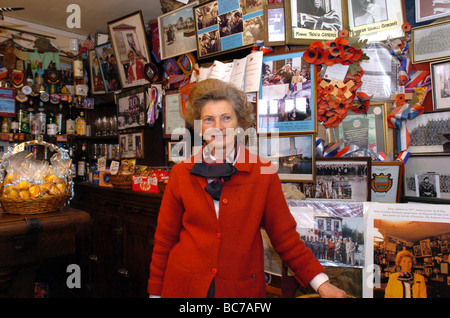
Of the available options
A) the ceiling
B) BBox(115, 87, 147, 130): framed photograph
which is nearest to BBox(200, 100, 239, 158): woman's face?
BBox(115, 87, 147, 130): framed photograph

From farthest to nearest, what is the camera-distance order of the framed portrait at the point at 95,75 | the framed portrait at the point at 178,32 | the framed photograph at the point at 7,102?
the framed portrait at the point at 95,75 < the framed photograph at the point at 7,102 < the framed portrait at the point at 178,32

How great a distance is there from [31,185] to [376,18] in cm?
202

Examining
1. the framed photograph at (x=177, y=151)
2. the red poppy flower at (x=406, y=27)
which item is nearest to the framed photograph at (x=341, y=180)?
the red poppy flower at (x=406, y=27)

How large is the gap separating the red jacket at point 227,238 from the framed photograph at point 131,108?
1792 millimetres

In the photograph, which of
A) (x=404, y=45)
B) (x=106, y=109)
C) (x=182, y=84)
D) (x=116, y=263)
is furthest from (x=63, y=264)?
(x=404, y=45)

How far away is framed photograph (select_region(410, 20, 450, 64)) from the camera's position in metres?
1.57

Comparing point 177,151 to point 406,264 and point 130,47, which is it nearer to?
point 130,47

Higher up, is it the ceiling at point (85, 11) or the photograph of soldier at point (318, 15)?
the ceiling at point (85, 11)

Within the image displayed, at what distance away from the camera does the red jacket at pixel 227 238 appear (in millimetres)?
1178

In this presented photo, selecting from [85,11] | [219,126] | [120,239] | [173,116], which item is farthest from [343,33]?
[85,11]

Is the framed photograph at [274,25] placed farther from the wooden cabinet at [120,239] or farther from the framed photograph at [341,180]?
the wooden cabinet at [120,239]

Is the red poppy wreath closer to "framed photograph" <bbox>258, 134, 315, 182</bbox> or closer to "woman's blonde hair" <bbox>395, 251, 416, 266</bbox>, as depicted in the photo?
"framed photograph" <bbox>258, 134, 315, 182</bbox>

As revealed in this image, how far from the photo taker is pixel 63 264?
136 inches

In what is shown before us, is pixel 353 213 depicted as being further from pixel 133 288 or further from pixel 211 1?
pixel 133 288
